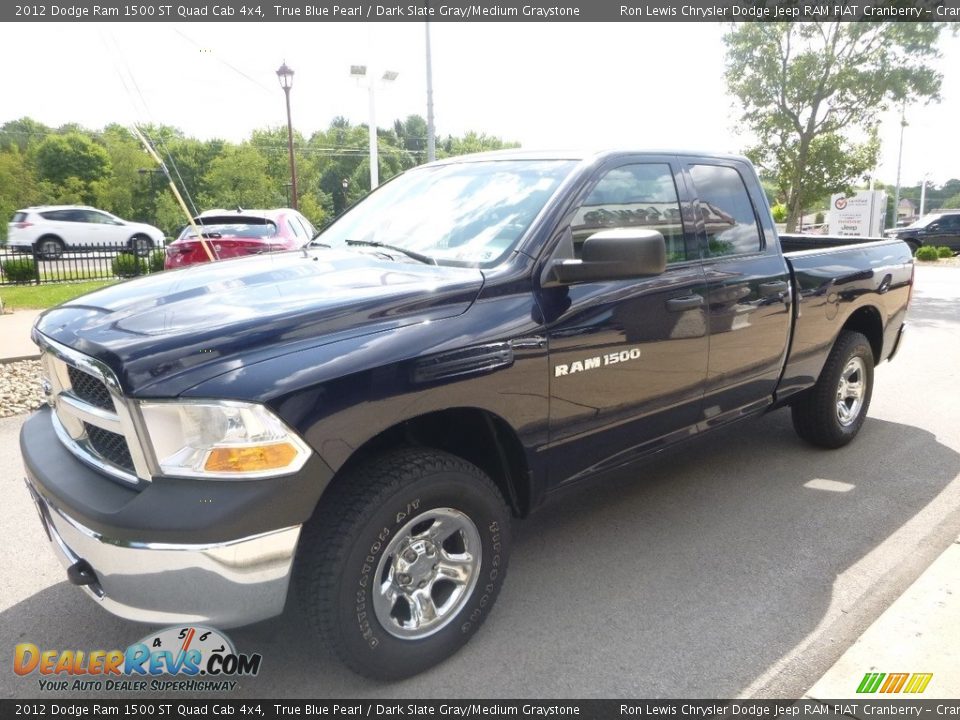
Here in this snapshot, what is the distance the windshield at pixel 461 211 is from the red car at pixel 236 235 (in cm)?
597

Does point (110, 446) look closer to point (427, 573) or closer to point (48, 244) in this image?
point (427, 573)

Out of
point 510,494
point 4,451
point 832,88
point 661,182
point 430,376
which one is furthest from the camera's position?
point 832,88

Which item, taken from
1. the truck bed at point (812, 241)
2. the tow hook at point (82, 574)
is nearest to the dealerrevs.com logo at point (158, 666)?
the tow hook at point (82, 574)

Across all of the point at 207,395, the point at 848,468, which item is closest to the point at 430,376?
the point at 207,395

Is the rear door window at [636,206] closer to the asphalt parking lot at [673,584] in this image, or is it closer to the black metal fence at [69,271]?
the asphalt parking lot at [673,584]

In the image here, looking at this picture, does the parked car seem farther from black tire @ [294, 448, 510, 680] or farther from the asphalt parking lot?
black tire @ [294, 448, 510, 680]

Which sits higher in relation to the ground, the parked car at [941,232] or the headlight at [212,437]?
the headlight at [212,437]

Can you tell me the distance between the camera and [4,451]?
508 cm

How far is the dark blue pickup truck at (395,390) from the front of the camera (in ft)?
6.97

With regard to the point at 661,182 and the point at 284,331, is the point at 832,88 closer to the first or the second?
the point at 661,182

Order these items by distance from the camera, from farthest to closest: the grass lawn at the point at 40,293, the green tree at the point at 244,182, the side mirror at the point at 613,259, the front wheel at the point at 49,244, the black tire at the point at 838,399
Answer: the green tree at the point at 244,182 < the front wheel at the point at 49,244 < the grass lawn at the point at 40,293 < the black tire at the point at 838,399 < the side mirror at the point at 613,259

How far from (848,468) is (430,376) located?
3.47 m

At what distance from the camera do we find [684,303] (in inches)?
136

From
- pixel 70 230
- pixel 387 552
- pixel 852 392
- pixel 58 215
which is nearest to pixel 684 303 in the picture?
pixel 387 552
